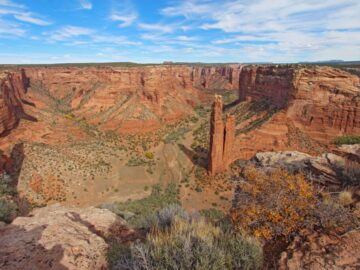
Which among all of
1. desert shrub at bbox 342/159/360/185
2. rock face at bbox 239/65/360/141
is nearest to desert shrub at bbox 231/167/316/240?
desert shrub at bbox 342/159/360/185

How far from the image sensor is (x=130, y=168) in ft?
131

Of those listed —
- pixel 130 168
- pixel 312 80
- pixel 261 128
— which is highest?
pixel 312 80

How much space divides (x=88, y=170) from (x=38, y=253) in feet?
89.7

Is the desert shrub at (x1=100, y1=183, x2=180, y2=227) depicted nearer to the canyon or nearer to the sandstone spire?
the canyon

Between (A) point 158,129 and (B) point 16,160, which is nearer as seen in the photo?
(B) point 16,160

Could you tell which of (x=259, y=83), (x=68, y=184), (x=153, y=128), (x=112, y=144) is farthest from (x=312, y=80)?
(x=68, y=184)

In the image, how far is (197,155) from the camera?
41.5 m

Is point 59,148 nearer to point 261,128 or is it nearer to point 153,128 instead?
point 153,128

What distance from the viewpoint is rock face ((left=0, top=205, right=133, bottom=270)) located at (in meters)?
8.74

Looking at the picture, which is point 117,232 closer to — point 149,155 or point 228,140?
point 228,140

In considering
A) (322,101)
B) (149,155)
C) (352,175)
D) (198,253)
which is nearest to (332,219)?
(198,253)

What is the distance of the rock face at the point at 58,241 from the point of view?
874 centimetres

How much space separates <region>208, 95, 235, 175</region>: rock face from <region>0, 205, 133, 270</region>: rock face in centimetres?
2236

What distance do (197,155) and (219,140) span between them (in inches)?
311
